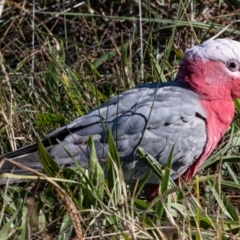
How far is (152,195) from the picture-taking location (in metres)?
3.80

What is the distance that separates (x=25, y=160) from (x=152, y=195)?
61 cm

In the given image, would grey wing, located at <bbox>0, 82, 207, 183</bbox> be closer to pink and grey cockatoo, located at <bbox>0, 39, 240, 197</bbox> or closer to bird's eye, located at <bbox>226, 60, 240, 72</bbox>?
pink and grey cockatoo, located at <bbox>0, 39, 240, 197</bbox>

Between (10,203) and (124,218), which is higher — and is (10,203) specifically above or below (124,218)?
below

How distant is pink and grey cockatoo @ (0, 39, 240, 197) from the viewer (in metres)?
3.74

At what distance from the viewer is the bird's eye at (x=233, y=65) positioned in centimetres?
396

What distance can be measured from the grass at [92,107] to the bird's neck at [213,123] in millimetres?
73

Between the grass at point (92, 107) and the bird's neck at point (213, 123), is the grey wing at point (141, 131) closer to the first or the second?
the bird's neck at point (213, 123)

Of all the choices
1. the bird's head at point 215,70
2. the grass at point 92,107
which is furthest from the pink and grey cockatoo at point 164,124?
the grass at point 92,107

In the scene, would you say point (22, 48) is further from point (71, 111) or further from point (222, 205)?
point (222, 205)

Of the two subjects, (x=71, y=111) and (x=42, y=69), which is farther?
(x=42, y=69)

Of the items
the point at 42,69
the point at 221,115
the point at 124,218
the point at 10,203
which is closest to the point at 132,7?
the point at 42,69

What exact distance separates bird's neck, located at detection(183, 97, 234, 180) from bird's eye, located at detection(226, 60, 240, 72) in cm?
16

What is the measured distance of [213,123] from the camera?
387cm

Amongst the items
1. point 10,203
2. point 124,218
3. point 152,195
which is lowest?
point 152,195
